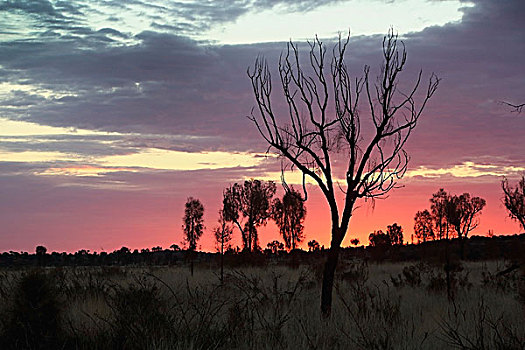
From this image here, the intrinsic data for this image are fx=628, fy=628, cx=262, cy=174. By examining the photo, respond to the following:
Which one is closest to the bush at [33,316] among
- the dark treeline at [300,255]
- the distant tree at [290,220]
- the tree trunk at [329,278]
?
the tree trunk at [329,278]

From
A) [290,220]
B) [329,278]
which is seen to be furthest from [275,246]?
[329,278]

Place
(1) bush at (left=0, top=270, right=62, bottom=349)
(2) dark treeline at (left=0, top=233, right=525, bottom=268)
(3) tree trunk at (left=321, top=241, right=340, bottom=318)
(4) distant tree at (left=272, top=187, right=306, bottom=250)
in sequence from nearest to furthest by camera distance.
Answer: (1) bush at (left=0, top=270, right=62, bottom=349) → (3) tree trunk at (left=321, top=241, right=340, bottom=318) → (2) dark treeline at (left=0, top=233, right=525, bottom=268) → (4) distant tree at (left=272, top=187, right=306, bottom=250)

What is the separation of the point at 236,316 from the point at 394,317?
11.6 ft

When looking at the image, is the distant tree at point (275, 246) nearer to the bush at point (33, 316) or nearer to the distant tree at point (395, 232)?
the distant tree at point (395, 232)

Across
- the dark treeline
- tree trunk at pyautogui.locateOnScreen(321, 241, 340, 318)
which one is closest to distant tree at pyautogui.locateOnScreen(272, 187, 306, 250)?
the dark treeline

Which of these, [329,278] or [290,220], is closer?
[329,278]

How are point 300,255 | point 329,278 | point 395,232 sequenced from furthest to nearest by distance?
point 395,232, point 300,255, point 329,278

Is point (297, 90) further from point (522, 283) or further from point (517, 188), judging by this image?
point (517, 188)

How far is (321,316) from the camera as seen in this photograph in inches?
527

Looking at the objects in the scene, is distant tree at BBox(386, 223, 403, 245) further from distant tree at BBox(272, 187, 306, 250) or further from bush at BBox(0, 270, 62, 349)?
bush at BBox(0, 270, 62, 349)

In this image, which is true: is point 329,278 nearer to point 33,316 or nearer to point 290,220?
point 33,316

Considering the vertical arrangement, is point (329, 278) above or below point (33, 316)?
above

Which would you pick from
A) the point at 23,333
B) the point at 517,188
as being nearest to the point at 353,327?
the point at 23,333

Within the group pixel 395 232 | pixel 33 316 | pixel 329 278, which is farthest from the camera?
pixel 395 232
